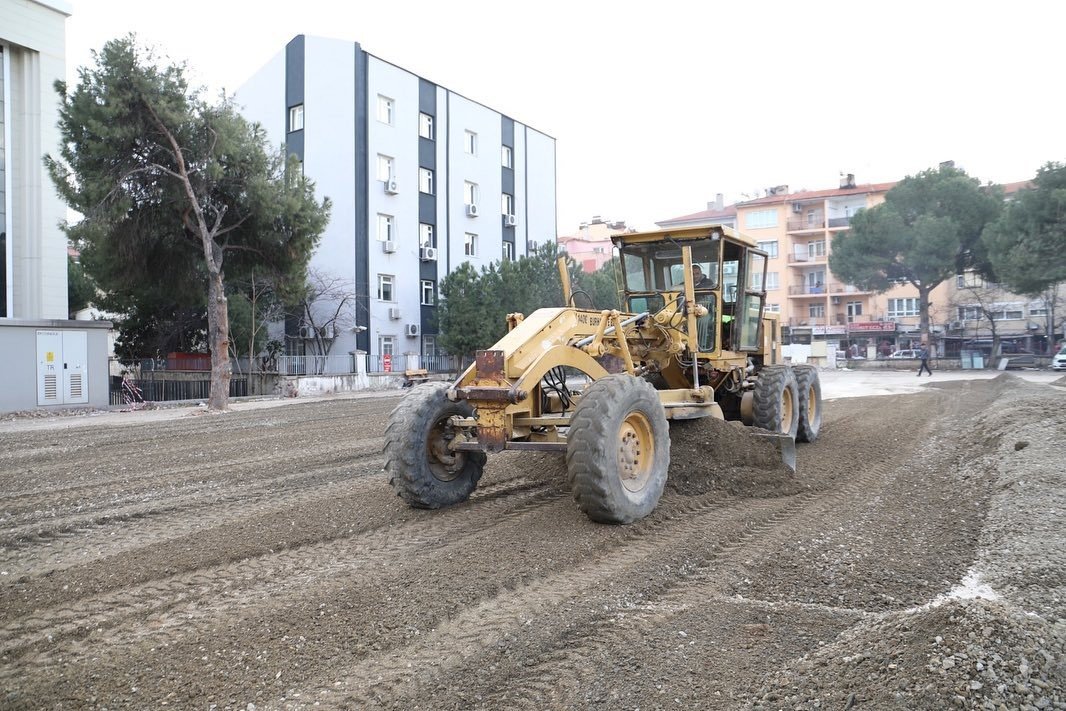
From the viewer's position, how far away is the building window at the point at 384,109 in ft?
109

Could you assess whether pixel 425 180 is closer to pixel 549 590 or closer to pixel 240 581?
pixel 240 581

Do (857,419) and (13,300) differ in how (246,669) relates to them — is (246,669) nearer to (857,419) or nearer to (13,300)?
(857,419)

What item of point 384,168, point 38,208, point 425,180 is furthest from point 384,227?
point 38,208

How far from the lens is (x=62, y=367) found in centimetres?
2136

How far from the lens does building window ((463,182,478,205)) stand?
3831cm

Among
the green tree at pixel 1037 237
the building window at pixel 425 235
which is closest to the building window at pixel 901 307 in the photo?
the green tree at pixel 1037 237

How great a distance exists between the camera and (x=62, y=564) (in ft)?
18.9

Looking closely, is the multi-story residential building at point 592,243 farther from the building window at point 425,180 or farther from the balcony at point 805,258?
the building window at point 425,180

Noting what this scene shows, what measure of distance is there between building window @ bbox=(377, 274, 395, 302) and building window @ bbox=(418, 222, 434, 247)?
2.62 meters

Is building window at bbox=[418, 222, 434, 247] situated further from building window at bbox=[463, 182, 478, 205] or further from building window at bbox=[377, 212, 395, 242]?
building window at bbox=[463, 182, 478, 205]

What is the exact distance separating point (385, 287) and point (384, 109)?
7.85 m

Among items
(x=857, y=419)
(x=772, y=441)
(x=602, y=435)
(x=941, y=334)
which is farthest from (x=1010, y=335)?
(x=602, y=435)

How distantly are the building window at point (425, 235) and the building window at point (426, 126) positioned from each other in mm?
4154

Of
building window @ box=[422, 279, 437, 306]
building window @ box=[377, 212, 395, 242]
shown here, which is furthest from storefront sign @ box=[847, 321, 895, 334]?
building window @ box=[377, 212, 395, 242]
